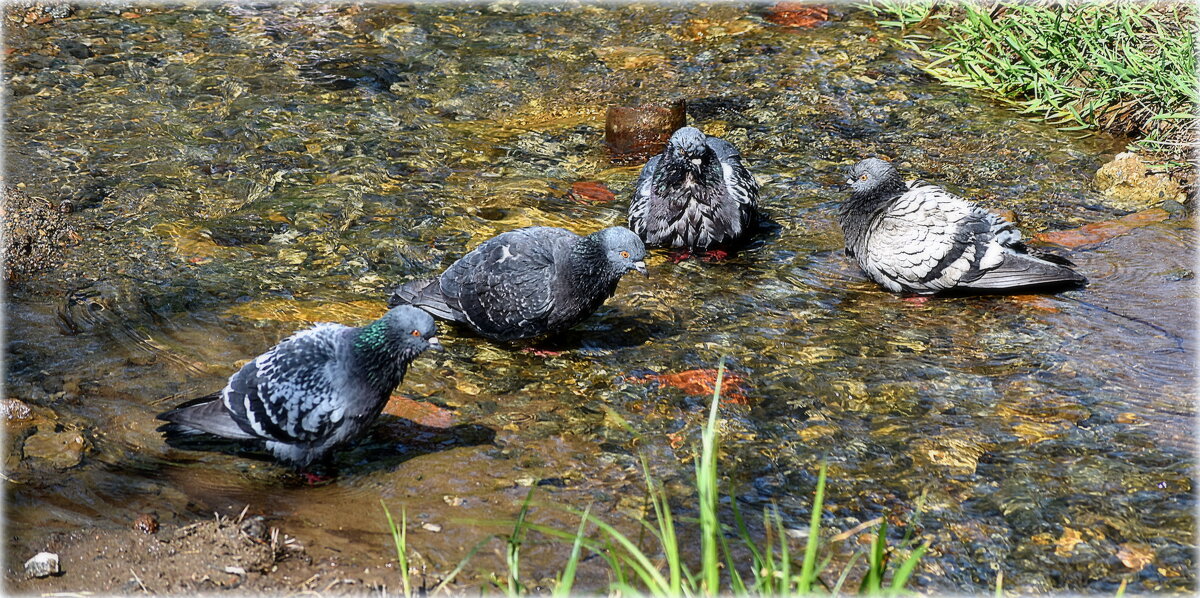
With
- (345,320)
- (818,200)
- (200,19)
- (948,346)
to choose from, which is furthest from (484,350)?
(200,19)

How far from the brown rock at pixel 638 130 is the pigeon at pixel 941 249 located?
7.16 feet

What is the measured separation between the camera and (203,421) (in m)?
4.53

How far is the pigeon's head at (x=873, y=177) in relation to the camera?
688 centimetres

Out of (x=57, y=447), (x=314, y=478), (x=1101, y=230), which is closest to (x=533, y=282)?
(x=314, y=478)

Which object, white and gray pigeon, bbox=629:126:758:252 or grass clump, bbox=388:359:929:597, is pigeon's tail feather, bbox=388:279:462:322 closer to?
white and gray pigeon, bbox=629:126:758:252

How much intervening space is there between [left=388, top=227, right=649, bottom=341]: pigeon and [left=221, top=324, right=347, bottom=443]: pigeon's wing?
49.8 inches

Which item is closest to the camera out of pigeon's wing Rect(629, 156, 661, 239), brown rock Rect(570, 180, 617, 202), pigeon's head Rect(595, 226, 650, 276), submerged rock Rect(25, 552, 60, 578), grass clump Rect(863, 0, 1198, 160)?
submerged rock Rect(25, 552, 60, 578)

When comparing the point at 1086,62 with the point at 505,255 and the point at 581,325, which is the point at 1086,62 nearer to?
the point at 581,325

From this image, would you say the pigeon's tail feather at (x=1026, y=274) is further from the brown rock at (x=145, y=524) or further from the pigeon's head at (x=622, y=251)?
the brown rock at (x=145, y=524)

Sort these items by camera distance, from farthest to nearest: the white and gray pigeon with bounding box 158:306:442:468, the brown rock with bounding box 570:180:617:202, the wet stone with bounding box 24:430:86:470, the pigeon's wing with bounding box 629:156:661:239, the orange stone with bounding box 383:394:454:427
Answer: the brown rock with bounding box 570:180:617:202
the pigeon's wing with bounding box 629:156:661:239
the orange stone with bounding box 383:394:454:427
the white and gray pigeon with bounding box 158:306:442:468
the wet stone with bounding box 24:430:86:470

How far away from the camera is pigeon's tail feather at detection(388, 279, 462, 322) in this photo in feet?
19.4

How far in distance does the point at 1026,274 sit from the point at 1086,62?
3549mm

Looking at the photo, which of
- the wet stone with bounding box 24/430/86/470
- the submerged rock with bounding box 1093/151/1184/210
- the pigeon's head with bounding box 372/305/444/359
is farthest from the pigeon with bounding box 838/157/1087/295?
the wet stone with bounding box 24/430/86/470

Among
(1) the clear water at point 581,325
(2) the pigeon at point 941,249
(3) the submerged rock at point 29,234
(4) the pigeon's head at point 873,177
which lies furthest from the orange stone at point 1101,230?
(3) the submerged rock at point 29,234
